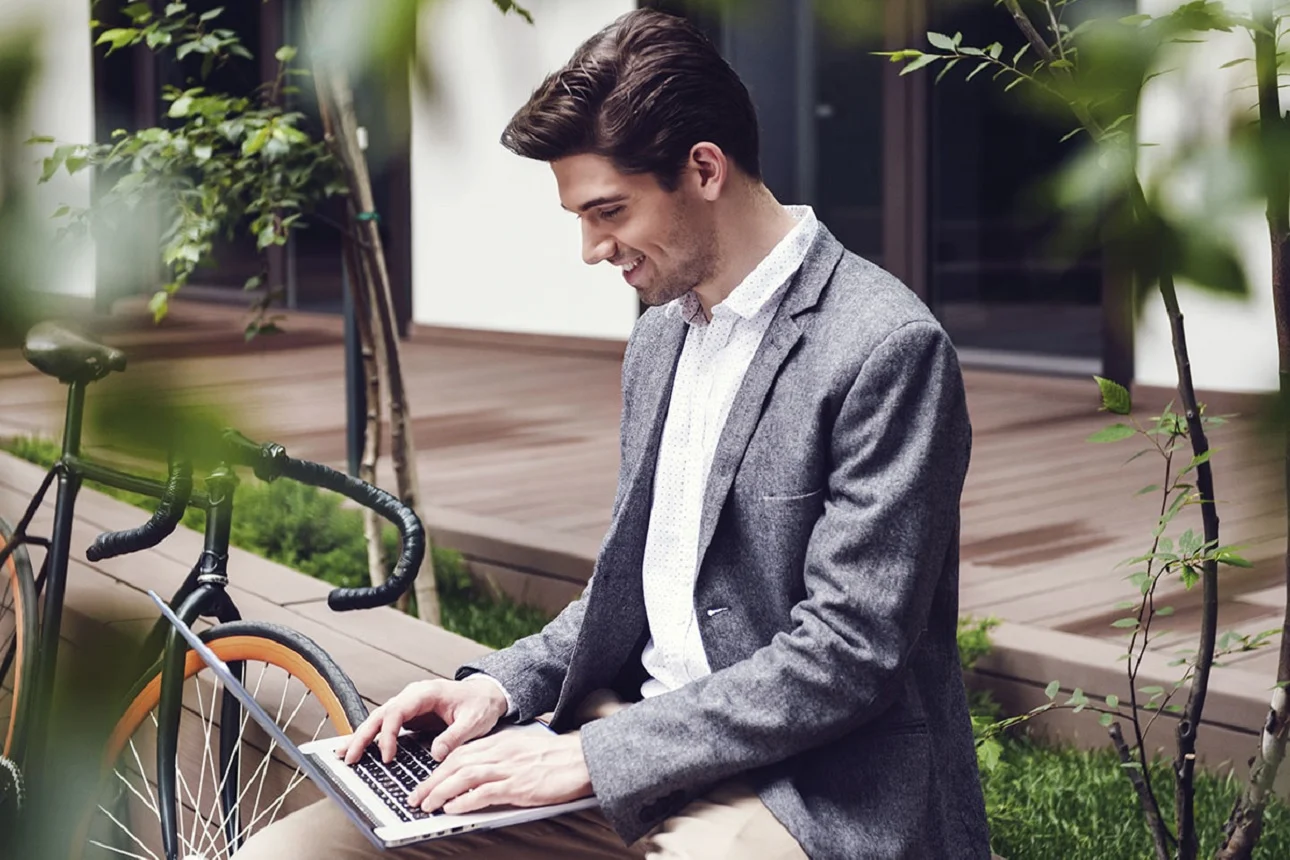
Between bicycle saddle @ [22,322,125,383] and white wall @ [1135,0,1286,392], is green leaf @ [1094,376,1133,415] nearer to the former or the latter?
white wall @ [1135,0,1286,392]

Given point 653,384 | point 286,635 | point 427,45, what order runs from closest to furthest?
point 427,45 → point 653,384 → point 286,635

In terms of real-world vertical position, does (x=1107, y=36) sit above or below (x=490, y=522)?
above

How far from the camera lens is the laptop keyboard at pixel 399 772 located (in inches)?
57.2

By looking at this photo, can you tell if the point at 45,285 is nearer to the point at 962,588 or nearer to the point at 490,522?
the point at 962,588

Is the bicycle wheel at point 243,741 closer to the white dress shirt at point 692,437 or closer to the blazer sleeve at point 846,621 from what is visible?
the white dress shirt at point 692,437

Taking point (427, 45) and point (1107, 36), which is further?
point (1107, 36)

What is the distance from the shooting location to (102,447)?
431 mm

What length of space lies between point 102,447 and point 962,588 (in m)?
3.36

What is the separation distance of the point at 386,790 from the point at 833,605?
427 mm

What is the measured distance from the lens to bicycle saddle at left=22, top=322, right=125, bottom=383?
407 mm

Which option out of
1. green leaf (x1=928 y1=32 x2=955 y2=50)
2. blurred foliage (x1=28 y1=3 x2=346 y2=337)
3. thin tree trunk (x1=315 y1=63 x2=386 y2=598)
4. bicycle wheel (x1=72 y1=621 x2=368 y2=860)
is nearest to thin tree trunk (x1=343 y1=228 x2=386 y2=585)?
thin tree trunk (x1=315 y1=63 x2=386 y2=598)

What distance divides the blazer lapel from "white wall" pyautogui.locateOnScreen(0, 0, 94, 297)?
112 cm

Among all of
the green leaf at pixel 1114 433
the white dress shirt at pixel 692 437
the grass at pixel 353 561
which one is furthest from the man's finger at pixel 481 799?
the grass at pixel 353 561

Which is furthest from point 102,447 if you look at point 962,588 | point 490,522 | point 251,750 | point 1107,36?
point 490,522
